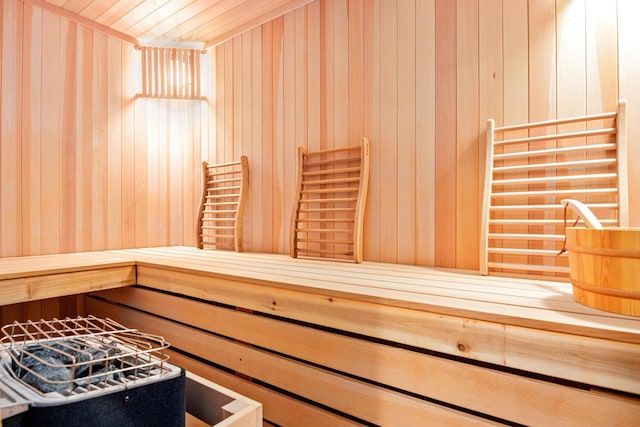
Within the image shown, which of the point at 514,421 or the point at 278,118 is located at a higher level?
the point at 278,118

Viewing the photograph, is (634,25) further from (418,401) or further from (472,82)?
(418,401)

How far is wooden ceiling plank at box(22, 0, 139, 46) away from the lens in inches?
93.7

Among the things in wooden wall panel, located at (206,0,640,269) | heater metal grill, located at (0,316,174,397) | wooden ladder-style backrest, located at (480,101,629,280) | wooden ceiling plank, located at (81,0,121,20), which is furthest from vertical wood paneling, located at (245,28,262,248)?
heater metal grill, located at (0,316,174,397)

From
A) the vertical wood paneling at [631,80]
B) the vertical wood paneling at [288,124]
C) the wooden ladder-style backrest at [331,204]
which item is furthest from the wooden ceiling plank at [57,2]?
the vertical wood paneling at [631,80]

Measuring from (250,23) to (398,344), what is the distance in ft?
7.65

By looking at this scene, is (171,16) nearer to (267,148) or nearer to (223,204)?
(267,148)

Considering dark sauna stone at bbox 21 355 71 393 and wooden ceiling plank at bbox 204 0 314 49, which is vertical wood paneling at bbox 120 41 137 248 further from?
dark sauna stone at bbox 21 355 71 393

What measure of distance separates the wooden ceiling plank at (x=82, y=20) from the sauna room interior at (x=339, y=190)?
1 centimetres

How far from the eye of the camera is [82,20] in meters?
2.55

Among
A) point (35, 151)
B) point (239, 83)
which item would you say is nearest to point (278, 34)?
point (239, 83)

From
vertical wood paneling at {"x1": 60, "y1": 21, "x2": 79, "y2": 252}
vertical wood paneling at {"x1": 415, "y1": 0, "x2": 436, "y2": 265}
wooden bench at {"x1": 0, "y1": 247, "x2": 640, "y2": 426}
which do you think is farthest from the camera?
vertical wood paneling at {"x1": 60, "y1": 21, "x2": 79, "y2": 252}

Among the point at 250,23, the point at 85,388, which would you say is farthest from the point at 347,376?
the point at 250,23

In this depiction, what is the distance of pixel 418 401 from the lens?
1.09 meters

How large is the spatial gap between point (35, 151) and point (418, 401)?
2620 mm
